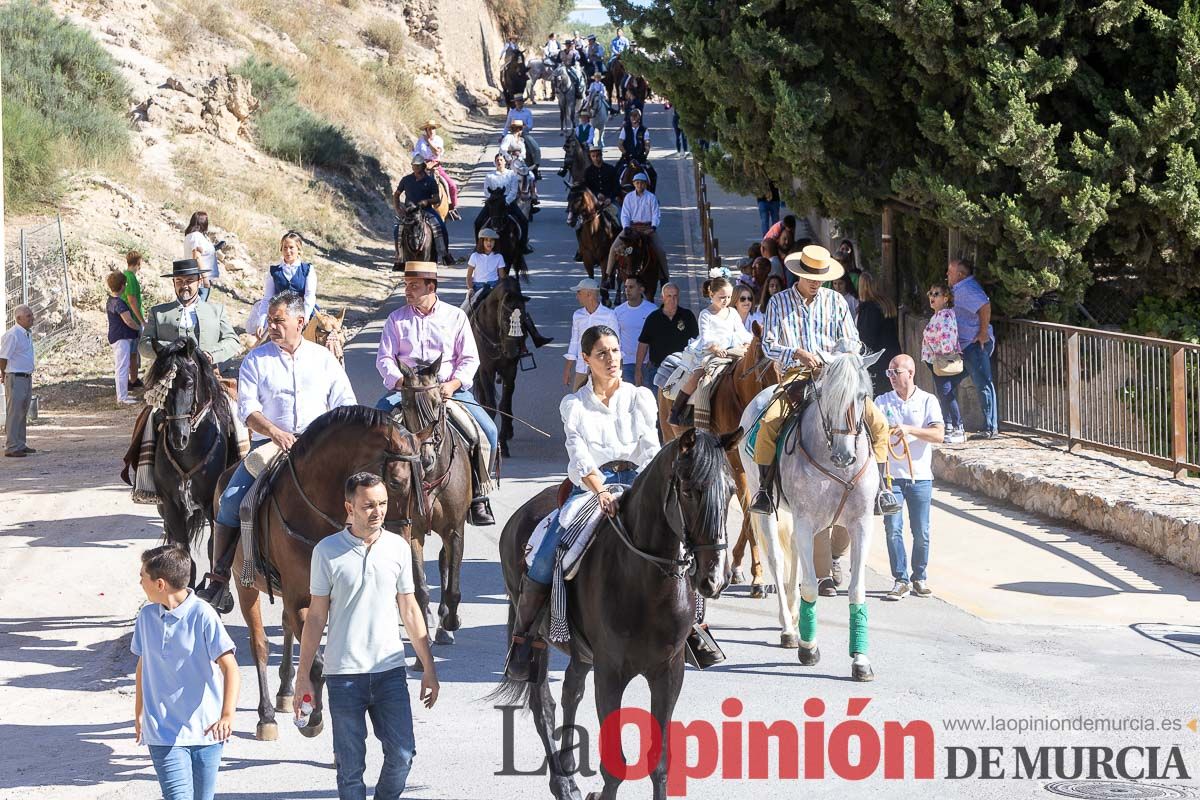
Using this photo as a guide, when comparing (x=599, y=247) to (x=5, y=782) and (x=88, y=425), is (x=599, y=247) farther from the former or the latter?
(x=5, y=782)

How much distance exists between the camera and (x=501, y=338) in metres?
19.9

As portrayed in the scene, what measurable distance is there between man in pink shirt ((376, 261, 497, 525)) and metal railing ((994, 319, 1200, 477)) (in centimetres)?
740

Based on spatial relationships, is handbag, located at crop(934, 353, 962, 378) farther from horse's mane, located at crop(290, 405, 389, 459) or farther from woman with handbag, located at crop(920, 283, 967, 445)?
horse's mane, located at crop(290, 405, 389, 459)

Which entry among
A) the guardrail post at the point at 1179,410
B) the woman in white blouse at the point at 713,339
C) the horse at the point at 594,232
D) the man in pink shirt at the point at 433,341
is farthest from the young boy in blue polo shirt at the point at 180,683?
the horse at the point at 594,232

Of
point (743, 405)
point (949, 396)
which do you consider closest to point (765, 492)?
point (743, 405)

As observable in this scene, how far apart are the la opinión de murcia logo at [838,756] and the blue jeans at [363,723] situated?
1.53 meters

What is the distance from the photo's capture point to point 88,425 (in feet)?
74.6

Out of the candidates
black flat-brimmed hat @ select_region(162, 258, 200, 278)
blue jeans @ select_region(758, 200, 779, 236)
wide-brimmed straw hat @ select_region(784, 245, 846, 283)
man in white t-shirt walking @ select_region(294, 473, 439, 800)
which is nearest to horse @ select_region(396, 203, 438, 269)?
blue jeans @ select_region(758, 200, 779, 236)

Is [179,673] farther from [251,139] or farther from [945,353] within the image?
[251,139]

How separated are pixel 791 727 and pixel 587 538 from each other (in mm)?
2340

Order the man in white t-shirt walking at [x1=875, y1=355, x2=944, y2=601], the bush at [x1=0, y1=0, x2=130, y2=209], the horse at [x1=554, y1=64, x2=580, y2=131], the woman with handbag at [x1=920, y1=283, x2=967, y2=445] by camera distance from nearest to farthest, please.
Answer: the man in white t-shirt walking at [x1=875, y1=355, x2=944, y2=601], the woman with handbag at [x1=920, y1=283, x2=967, y2=445], the bush at [x1=0, y1=0, x2=130, y2=209], the horse at [x1=554, y1=64, x2=580, y2=131]

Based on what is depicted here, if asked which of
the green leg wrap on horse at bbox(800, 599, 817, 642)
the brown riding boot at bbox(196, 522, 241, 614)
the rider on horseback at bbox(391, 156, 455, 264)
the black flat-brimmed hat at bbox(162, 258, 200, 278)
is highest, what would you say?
the rider on horseback at bbox(391, 156, 455, 264)

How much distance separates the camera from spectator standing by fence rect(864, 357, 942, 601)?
1305 cm

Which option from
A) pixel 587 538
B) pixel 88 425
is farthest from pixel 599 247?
pixel 587 538
